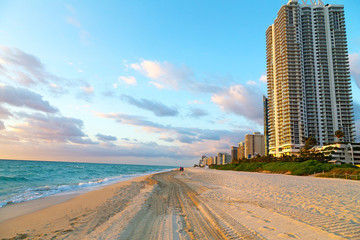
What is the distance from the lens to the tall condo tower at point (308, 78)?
10394 centimetres

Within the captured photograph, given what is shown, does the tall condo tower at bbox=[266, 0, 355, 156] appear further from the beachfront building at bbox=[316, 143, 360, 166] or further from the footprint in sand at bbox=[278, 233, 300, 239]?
the footprint in sand at bbox=[278, 233, 300, 239]

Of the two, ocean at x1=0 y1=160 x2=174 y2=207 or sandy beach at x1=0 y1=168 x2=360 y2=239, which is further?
ocean at x1=0 y1=160 x2=174 y2=207

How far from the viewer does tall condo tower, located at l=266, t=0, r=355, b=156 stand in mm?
103938

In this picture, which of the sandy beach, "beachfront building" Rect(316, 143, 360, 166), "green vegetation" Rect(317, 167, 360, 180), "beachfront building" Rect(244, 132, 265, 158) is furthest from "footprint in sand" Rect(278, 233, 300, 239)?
"beachfront building" Rect(244, 132, 265, 158)

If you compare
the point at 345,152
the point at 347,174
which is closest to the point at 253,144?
the point at 345,152

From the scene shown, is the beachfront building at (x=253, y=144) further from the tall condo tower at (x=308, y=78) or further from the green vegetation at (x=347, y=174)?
the green vegetation at (x=347, y=174)

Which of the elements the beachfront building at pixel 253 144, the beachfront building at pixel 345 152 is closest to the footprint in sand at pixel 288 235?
the beachfront building at pixel 345 152

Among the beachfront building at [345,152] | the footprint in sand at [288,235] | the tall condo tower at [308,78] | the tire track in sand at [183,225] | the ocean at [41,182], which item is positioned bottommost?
the ocean at [41,182]

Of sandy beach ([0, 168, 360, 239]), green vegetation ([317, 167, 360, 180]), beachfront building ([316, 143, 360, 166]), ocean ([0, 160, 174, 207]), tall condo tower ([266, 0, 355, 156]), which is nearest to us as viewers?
sandy beach ([0, 168, 360, 239])

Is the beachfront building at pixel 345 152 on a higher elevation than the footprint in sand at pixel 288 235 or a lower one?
higher

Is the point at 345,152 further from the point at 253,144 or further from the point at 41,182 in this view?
the point at 253,144

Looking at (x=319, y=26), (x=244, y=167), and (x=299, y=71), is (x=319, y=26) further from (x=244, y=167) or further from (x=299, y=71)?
(x=244, y=167)

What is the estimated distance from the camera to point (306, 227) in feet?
19.1

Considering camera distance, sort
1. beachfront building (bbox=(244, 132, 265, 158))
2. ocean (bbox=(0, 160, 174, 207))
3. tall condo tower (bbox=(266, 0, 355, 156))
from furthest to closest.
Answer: beachfront building (bbox=(244, 132, 265, 158)) < tall condo tower (bbox=(266, 0, 355, 156)) < ocean (bbox=(0, 160, 174, 207))
